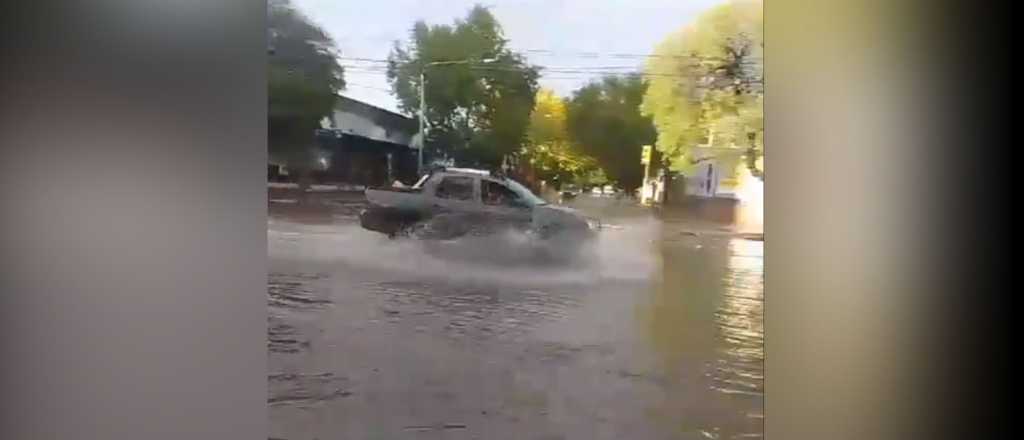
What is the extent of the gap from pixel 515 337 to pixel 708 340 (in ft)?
1.41

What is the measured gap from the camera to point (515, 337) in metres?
1.86

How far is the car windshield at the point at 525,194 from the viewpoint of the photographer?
185 centimetres

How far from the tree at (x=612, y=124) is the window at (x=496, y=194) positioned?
183 millimetres

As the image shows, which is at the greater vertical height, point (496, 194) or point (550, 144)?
point (550, 144)

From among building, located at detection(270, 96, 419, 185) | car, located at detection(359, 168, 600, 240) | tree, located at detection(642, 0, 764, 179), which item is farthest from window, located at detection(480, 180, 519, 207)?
tree, located at detection(642, 0, 764, 179)
